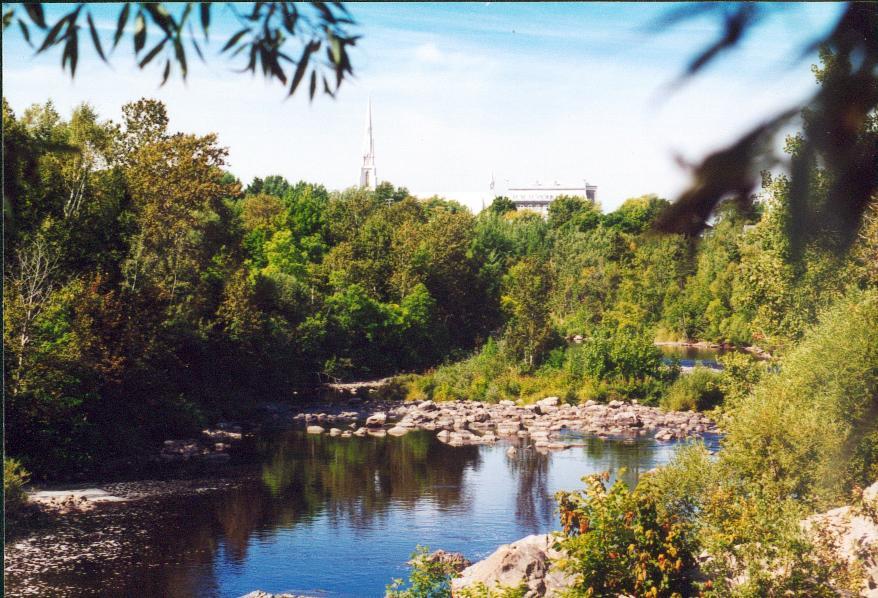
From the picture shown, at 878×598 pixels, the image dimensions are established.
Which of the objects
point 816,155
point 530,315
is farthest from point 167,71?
point 530,315

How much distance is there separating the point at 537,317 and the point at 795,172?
50.5ft

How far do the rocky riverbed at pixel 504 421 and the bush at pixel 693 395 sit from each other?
33 cm

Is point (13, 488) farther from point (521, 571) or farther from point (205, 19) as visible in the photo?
point (205, 19)

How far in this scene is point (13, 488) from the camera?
24.8 ft

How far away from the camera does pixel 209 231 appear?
525 inches

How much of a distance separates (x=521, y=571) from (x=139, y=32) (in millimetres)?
4922

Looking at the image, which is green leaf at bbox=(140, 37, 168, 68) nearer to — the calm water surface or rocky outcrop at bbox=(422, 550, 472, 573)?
rocky outcrop at bbox=(422, 550, 472, 573)

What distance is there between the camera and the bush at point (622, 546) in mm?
4391

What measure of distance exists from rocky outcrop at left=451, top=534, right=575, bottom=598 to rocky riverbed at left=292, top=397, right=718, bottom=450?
15.3 feet

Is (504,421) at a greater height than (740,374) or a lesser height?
lesser

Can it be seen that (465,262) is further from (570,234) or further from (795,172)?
(795,172)

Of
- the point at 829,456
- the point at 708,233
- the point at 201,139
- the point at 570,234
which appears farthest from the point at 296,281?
the point at 708,233

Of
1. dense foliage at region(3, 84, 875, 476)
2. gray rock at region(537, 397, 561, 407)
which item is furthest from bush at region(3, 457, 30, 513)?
gray rock at region(537, 397, 561, 407)

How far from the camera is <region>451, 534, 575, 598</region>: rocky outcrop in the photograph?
559cm
